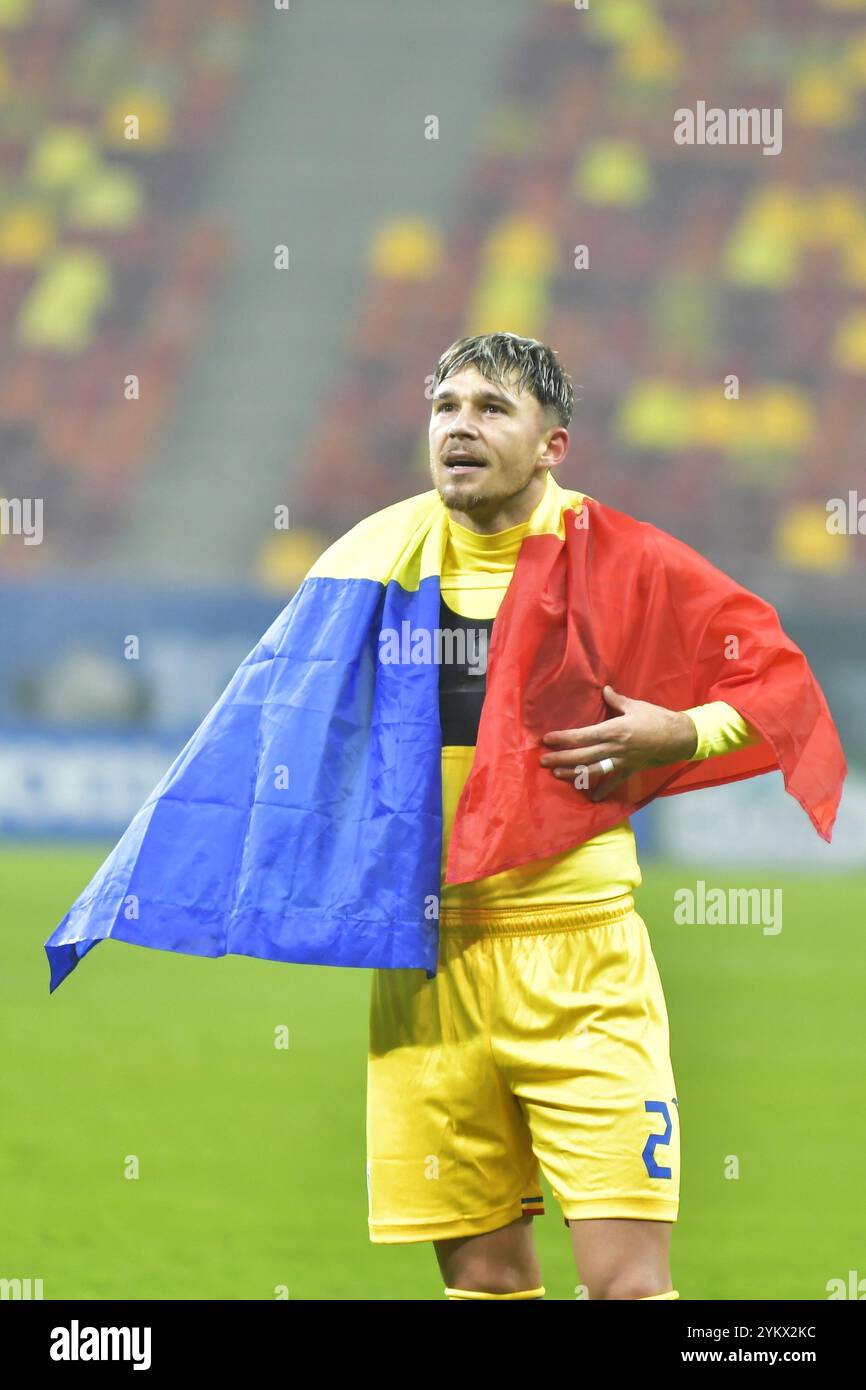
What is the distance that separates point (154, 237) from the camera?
43.4ft

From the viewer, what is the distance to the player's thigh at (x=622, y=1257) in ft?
7.19

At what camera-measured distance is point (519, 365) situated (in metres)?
2.41

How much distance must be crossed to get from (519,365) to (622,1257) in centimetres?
122

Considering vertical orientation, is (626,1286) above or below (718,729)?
below

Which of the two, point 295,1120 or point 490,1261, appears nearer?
point 490,1261

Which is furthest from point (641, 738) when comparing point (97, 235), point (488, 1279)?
point (97, 235)

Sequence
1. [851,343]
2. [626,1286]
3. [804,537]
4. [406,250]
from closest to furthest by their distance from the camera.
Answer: [626,1286] → [804,537] → [851,343] → [406,250]

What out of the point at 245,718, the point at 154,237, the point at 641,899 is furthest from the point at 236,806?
the point at 154,237

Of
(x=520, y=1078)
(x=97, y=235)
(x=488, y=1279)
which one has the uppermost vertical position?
(x=97, y=235)

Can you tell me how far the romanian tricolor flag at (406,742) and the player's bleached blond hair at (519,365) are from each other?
0.44 ft

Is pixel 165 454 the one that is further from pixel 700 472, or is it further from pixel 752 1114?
pixel 752 1114

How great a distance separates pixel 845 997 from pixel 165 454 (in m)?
7.53

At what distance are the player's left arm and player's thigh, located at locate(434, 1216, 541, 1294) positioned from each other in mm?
639

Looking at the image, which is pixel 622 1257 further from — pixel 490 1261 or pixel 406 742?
pixel 406 742
